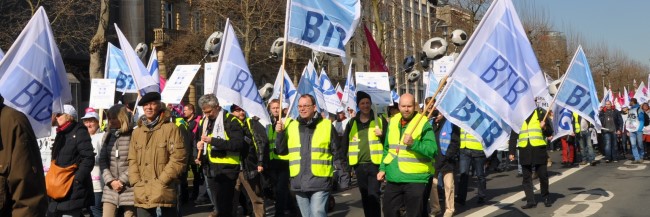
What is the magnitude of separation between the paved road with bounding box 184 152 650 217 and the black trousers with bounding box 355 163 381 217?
215cm

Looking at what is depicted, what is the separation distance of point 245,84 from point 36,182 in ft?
20.5

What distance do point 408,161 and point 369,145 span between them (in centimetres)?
164

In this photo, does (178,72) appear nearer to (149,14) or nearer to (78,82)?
(78,82)

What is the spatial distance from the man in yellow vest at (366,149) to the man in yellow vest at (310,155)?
127 cm

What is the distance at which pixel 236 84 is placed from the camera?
10508mm

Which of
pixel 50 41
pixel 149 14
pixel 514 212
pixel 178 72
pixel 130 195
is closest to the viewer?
pixel 130 195

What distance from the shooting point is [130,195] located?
25.9ft

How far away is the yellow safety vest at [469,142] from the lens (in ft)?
43.1

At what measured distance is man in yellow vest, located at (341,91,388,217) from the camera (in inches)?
383

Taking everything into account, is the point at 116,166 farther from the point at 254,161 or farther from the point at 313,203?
the point at 254,161

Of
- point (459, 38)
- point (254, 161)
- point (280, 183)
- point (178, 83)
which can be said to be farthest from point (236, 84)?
point (459, 38)

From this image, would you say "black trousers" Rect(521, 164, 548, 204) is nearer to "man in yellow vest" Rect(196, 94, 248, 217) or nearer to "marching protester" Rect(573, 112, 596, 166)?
"man in yellow vest" Rect(196, 94, 248, 217)

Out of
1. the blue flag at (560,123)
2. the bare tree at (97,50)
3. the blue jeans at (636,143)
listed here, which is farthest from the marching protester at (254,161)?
the blue jeans at (636,143)

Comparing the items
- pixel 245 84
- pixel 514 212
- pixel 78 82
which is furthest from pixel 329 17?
pixel 78 82
